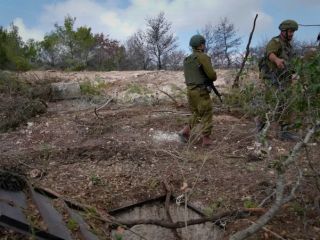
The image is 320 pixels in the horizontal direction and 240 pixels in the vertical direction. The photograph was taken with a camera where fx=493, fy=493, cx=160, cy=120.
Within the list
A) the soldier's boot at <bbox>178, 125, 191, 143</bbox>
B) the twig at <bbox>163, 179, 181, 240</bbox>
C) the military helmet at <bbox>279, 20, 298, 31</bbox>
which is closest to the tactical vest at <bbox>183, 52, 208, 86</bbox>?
the soldier's boot at <bbox>178, 125, 191, 143</bbox>

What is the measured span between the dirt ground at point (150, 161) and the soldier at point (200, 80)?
32 cm

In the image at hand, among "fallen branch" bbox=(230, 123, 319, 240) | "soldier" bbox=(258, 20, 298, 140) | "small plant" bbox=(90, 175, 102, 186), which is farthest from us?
"soldier" bbox=(258, 20, 298, 140)

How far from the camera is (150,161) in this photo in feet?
19.0

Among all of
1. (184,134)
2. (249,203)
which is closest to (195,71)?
(184,134)

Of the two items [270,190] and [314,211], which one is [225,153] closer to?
[270,190]

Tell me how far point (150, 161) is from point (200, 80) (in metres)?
1.22

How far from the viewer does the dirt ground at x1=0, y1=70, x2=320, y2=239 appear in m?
4.79

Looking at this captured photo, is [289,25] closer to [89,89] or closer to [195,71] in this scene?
[195,71]

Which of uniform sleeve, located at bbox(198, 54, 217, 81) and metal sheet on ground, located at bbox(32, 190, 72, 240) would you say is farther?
uniform sleeve, located at bbox(198, 54, 217, 81)

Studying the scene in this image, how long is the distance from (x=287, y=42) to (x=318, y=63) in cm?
241

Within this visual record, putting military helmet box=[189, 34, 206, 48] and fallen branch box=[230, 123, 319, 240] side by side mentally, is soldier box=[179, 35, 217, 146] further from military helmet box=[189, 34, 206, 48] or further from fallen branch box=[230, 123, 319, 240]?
fallen branch box=[230, 123, 319, 240]

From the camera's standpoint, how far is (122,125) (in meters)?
7.45

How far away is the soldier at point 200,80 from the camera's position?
6.10 metres

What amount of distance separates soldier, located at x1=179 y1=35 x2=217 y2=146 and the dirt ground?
324mm
